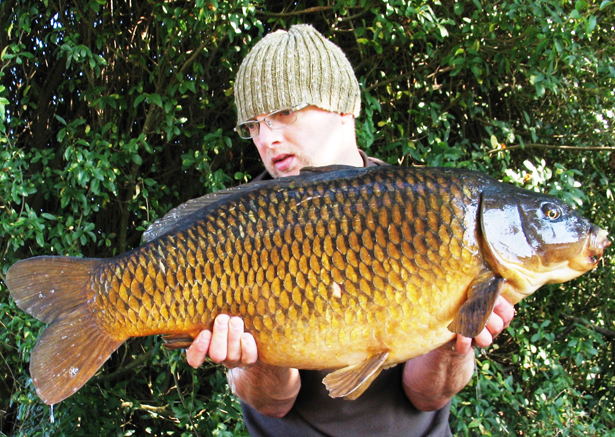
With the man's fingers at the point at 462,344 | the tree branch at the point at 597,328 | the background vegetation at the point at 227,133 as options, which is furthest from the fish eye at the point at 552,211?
the tree branch at the point at 597,328

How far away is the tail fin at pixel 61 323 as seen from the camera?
1.06 metres

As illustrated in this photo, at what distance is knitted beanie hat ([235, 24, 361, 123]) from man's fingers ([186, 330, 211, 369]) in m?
0.67

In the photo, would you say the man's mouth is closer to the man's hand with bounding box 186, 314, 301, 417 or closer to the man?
the man

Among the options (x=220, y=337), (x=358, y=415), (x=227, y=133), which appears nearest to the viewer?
(x=220, y=337)

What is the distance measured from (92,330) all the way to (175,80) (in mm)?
1458

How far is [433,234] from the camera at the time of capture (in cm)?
97

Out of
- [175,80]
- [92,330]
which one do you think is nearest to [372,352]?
[92,330]

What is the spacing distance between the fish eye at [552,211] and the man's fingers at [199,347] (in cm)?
60

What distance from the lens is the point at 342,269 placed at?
3.20 ft

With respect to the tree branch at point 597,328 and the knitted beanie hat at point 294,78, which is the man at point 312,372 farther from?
the tree branch at point 597,328

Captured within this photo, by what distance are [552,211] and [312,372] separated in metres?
0.68

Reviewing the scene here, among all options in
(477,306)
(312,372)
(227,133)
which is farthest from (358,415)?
(227,133)

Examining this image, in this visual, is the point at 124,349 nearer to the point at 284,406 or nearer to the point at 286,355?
the point at 284,406

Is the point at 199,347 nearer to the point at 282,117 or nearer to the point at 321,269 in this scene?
the point at 321,269
